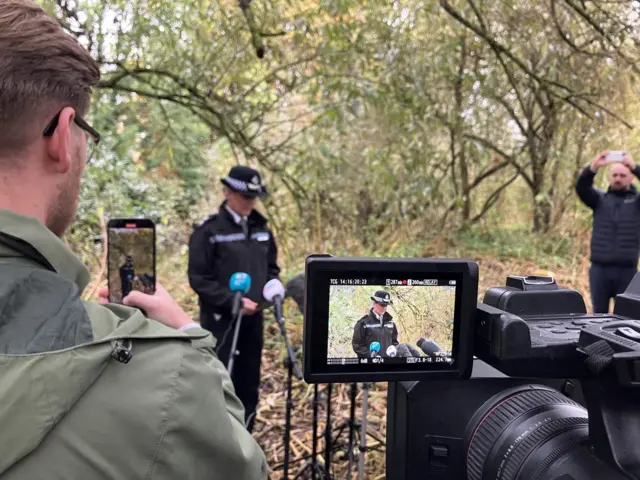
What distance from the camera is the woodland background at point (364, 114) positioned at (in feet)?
14.1

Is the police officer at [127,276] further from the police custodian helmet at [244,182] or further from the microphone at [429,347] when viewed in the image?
the police custodian helmet at [244,182]

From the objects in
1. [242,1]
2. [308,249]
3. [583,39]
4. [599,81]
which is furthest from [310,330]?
[583,39]

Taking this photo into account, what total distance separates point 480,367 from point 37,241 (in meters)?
1.00

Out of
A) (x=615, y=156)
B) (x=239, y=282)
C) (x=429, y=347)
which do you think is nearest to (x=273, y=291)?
(x=239, y=282)

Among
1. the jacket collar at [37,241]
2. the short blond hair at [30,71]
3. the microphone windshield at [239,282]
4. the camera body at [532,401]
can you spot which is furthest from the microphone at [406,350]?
the microphone windshield at [239,282]

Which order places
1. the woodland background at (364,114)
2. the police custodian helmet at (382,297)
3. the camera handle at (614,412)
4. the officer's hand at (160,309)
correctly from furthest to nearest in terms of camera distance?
the woodland background at (364,114)
the officer's hand at (160,309)
the police custodian helmet at (382,297)
the camera handle at (614,412)

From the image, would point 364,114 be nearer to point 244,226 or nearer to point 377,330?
point 244,226

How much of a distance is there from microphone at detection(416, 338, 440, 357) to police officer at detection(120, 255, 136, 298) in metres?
1.04

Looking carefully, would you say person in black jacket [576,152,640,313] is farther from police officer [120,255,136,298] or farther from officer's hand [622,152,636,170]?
police officer [120,255,136,298]

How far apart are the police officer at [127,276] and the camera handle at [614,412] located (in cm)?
134

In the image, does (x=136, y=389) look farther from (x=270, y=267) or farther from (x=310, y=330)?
(x=270, y=267)

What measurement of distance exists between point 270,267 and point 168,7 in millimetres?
2245

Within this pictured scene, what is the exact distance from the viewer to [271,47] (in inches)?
190

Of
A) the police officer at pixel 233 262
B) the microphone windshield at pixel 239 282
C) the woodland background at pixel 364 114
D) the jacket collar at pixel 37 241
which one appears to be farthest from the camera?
the woodland background at pixel 364 114
